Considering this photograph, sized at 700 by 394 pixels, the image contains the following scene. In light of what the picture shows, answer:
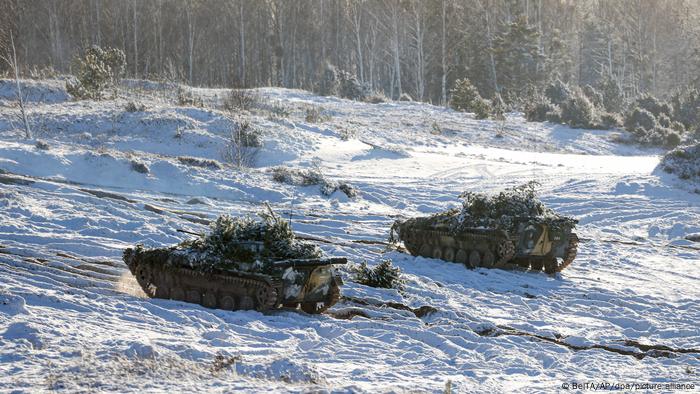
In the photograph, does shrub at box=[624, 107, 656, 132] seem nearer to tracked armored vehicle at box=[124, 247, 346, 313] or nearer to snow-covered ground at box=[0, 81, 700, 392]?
snow-covered ground at box=[0, 81, 700, 392]

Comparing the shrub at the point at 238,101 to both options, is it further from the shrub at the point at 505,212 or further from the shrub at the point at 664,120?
the shrub at the point at 664,120

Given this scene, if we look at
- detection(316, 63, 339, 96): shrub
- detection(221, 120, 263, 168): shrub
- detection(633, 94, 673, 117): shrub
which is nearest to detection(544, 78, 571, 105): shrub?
detection(633, 94, 673, 117): shrub

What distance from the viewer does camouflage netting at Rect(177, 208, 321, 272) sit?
1071cm

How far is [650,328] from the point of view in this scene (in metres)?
11.3

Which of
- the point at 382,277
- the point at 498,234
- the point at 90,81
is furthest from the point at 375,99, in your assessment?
the point at 382,277

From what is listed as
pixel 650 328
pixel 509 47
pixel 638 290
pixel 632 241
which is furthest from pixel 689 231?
A: pixel 509 47

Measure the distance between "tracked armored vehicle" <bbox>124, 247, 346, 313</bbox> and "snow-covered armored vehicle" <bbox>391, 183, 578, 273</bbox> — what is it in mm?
4912

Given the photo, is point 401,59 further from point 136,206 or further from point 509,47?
point 136,206

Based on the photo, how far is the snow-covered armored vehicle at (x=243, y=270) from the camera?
34.7 ft

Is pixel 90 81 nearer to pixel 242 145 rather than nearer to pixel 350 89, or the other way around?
pixel 242 145

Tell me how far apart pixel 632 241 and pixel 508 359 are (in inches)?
402

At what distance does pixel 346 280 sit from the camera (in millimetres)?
12969

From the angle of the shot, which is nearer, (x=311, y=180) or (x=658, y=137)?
(x=311, y=180)

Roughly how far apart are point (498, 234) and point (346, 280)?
11.5 ft
